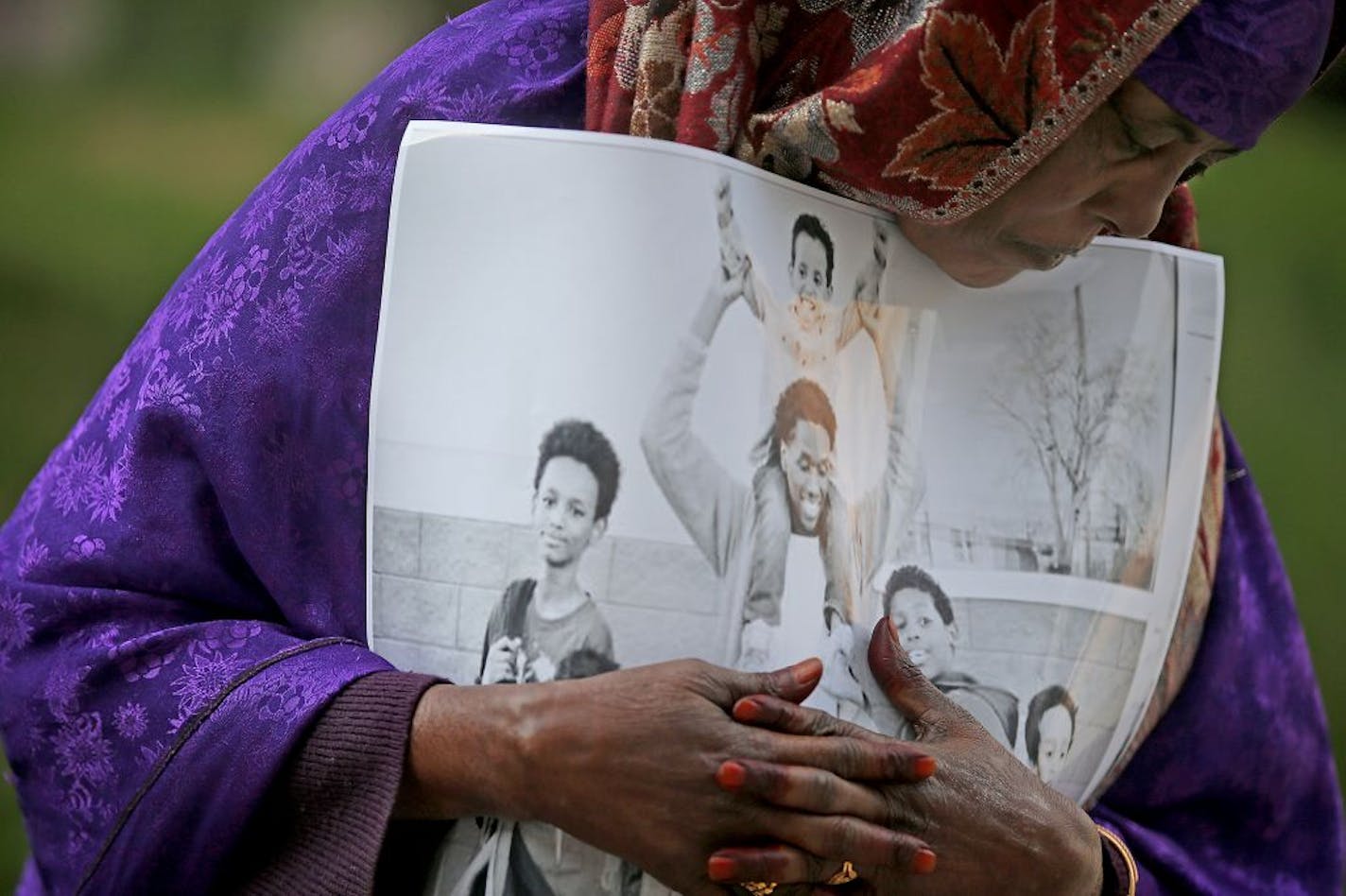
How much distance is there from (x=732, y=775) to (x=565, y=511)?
235mm

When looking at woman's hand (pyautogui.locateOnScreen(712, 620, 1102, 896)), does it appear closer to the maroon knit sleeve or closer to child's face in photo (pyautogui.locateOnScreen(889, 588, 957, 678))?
child's face in photo (pyautogui.locateOnScreen(889, 588, 957, 678))

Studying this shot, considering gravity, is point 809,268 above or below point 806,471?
above

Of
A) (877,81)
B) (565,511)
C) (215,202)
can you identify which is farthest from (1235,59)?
(215,202)

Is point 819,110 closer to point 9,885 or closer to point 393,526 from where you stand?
point 393,526

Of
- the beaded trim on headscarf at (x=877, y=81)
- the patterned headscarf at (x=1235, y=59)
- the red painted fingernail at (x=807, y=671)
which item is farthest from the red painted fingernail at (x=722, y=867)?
the patterned headscarf at (x=1235, y=59)

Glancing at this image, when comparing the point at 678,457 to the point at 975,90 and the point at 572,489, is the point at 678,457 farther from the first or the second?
the point at 975,90

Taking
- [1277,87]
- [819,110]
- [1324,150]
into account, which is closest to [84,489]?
[819,110]

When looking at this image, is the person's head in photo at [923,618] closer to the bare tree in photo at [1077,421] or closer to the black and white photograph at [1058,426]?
the black and white photograph at [1058,426]

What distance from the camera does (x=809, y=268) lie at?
139cm

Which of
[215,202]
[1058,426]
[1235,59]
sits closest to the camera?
[1235,59]

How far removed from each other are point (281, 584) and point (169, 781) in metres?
0.17

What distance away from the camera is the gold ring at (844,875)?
122 centimetres

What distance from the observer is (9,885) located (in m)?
3.47

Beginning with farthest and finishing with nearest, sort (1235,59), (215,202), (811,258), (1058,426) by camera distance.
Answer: (215,202)
(1058,426)
(811,258)
(1235,59)
